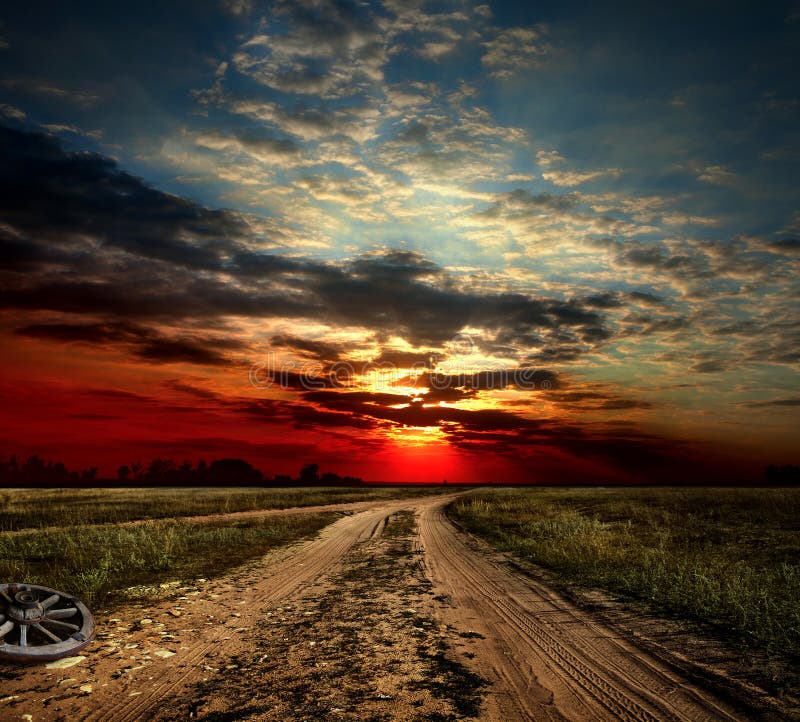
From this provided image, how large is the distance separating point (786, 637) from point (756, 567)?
6.80m

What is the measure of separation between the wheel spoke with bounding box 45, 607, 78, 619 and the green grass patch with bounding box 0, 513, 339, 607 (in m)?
1.86

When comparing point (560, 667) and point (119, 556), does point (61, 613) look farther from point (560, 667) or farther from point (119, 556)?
point (119, 556)

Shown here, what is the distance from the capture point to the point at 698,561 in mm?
12484

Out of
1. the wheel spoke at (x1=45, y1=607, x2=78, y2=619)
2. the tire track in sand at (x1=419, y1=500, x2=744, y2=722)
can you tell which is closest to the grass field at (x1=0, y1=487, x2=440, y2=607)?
the wheel spoke at (x1=45, y1=607, x2=78, y2=619)

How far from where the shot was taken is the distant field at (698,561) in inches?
316

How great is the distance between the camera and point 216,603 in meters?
10.0

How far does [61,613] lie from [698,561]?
46.9 feet

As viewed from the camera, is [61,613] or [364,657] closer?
[364,657]

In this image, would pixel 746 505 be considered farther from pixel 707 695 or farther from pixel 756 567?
pixel 707 695

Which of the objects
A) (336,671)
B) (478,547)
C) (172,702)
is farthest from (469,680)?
(478,547)

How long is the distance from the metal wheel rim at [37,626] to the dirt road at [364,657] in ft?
0.76

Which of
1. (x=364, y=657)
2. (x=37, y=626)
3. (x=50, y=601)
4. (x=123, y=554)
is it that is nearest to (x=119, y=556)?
(x=123, y=554)

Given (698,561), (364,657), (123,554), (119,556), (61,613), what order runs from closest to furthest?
(364,657) → (61,613) → (698,561) → (119,556) → (123,554)

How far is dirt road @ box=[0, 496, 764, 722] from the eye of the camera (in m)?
5.29
